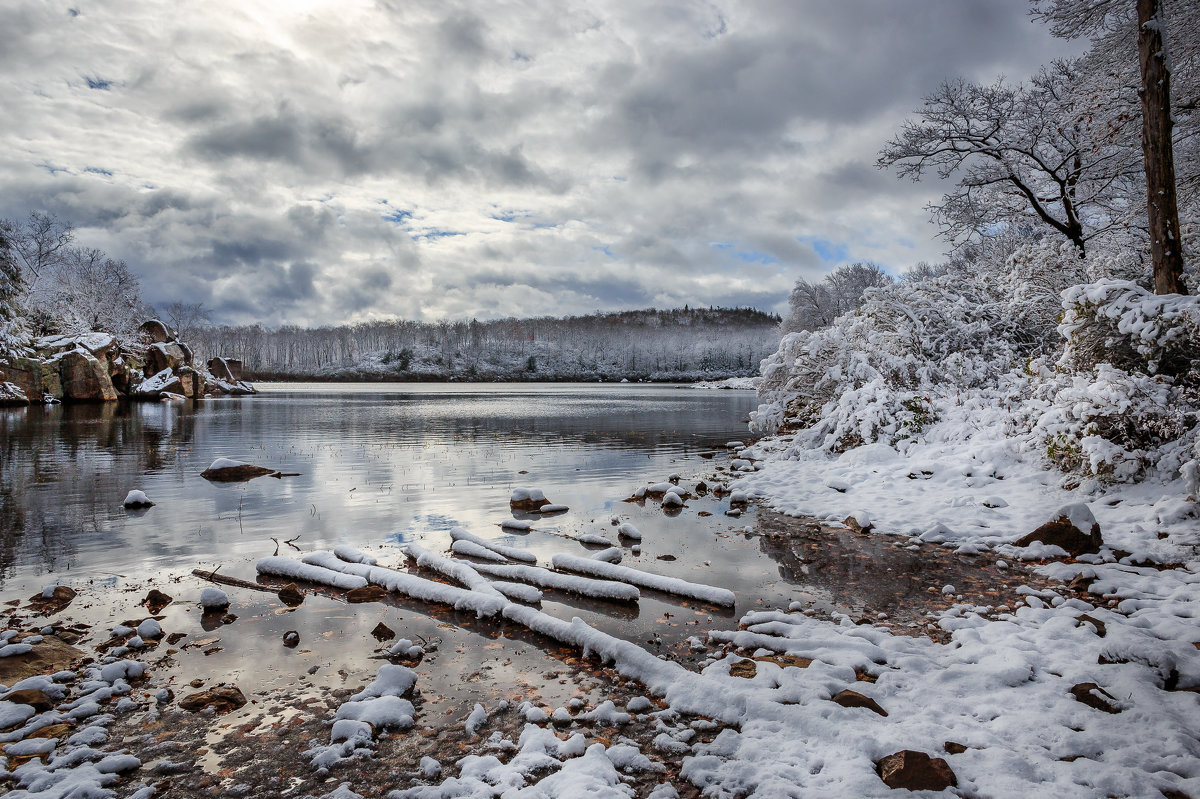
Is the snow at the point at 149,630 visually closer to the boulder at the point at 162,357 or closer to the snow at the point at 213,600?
the snow at the point at 213,600

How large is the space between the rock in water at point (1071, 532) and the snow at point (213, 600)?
11.0 meters

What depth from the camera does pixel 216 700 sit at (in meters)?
5.18

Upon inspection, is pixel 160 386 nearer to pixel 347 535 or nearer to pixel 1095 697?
pixel 347 535

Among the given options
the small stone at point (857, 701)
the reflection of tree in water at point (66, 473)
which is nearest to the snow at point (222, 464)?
the reflection of tree in water at point (66, 473)

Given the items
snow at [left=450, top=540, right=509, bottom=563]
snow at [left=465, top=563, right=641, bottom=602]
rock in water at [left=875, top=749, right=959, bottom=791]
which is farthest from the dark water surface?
rock in water at [left=875, top=749, right=959, bottom=791]

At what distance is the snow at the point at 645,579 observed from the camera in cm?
753

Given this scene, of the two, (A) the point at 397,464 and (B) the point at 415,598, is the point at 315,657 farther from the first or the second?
(A) the point at 397,464

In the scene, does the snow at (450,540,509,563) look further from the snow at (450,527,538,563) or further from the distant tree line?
the distant tree line

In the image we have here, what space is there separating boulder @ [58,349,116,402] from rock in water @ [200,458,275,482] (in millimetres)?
43786

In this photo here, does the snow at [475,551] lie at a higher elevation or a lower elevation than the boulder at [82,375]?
lower

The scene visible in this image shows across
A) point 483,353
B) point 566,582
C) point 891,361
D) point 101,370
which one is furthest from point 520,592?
point 483,353

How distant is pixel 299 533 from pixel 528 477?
7189mm

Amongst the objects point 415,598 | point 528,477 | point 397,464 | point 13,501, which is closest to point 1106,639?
point 415,598

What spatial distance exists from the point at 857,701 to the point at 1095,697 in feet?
5.77
